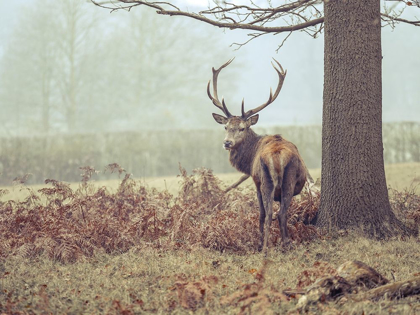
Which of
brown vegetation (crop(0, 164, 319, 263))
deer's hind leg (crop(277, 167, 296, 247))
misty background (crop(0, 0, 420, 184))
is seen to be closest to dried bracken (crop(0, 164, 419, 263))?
brown vegetation (crop(0, 164, 319, 263))

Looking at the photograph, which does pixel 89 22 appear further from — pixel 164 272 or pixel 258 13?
pixel 164 272

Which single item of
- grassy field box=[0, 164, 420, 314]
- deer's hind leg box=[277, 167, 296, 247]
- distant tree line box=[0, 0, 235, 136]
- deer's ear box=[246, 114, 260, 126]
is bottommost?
grassy field box=[0, 164, 420, 314]

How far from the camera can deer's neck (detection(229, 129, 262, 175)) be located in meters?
8.27

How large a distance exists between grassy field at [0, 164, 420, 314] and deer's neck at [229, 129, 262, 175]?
80cm

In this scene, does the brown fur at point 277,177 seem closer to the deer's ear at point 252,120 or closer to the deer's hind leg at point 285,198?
the deer's hind leg at point 285,198

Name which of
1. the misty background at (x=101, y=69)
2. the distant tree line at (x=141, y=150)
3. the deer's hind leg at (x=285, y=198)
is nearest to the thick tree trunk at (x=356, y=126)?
the deer's hind leg at (x=285, y=198)

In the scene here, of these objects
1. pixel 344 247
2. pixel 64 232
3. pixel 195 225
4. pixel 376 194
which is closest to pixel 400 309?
pixel 344 247

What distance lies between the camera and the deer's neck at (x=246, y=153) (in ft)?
27.1

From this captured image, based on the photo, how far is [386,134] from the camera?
1870cm

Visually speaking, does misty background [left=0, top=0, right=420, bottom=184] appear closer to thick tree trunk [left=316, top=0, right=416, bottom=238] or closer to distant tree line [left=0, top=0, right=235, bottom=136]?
distant tree line [left=0, top=0, right=235, bottom=136]

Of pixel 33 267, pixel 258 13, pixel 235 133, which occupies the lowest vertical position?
pixel 33 267

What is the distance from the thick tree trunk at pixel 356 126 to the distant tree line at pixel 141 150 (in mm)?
11605

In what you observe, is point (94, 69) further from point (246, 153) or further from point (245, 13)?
point (246, 153)

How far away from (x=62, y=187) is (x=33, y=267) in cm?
241
